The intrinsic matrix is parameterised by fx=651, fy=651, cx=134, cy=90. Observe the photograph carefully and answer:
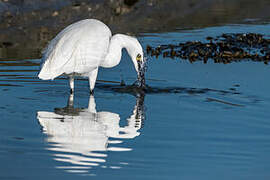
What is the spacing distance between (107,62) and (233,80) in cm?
249

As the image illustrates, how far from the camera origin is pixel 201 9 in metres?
21.3

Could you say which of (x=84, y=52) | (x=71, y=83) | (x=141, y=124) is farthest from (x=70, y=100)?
(x=141, y=124)

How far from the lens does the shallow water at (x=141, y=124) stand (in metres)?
7.39

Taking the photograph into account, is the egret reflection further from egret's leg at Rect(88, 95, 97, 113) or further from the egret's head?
the egret's head

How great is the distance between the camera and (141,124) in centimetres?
941

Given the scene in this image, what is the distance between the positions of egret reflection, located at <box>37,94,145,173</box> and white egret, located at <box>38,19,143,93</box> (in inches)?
22.5

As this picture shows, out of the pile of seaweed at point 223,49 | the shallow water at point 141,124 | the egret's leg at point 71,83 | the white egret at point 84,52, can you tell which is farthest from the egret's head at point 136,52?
the pile of seaweed at point 223,49

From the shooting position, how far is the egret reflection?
25.1 feet

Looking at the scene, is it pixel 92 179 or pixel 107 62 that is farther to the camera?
pixel 107 62

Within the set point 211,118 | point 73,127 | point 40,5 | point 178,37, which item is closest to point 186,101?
point 211,118

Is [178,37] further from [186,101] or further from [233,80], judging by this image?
[186,101]

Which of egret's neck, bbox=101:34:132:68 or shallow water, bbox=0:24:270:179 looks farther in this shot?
egret's neck, bbox=101:34:132:68

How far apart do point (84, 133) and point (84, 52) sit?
8.15ft

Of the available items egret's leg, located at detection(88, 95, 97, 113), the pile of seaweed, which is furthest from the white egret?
the pile of seaweed
